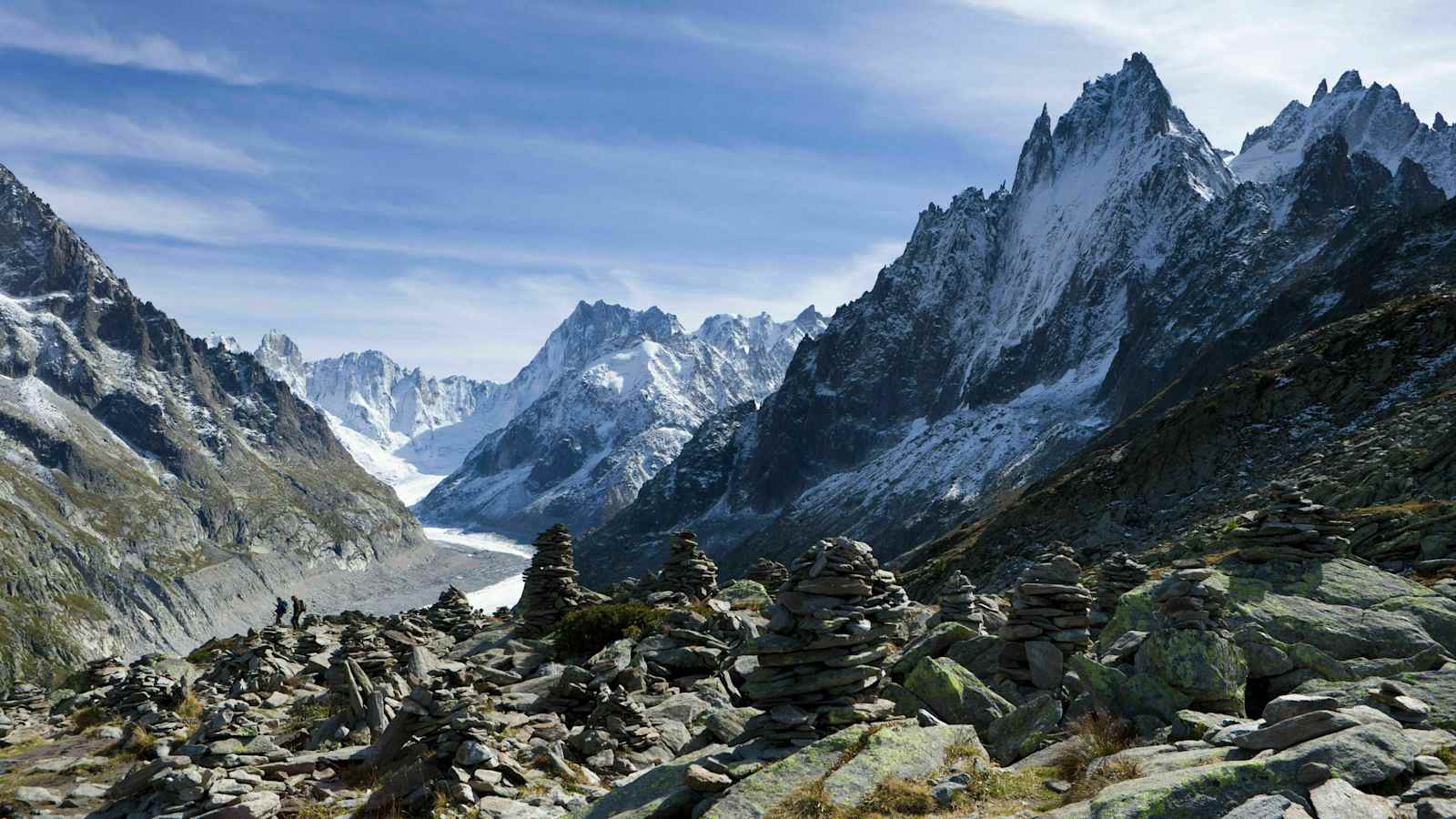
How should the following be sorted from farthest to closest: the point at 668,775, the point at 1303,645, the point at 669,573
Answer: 1. the point at 669,573
2. the point at 1303,645
3. the point at 668,775

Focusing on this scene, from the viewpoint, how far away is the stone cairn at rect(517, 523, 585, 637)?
41.5m

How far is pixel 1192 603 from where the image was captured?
17344mm

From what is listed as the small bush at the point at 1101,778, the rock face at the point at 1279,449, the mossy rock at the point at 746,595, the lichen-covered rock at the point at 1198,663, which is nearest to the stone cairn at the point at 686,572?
the mossy rock at the point at 746,595

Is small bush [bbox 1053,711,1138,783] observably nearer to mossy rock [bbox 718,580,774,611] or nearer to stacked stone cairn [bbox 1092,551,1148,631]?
stacked stone cairn [bbox 1092,551,1148,631]

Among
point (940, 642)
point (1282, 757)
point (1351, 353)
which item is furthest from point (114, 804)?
point (1351, 353)

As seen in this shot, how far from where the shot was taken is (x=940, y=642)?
23203mm

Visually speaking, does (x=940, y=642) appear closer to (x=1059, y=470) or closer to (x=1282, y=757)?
(x=1282, y=757)

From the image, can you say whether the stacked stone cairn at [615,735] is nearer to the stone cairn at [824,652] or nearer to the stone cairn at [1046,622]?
the stone cairn at [824,652]

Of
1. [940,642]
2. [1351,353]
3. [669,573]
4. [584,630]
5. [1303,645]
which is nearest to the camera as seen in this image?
[1303,645]

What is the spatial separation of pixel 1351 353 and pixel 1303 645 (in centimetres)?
8870

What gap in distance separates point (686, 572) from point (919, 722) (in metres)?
28.2

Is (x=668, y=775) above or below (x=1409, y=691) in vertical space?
below

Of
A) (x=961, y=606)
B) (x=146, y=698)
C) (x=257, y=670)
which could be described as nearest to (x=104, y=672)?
(x=257, y=670)

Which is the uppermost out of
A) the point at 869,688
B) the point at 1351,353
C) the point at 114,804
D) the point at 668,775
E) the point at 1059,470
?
the point at 1351,353
